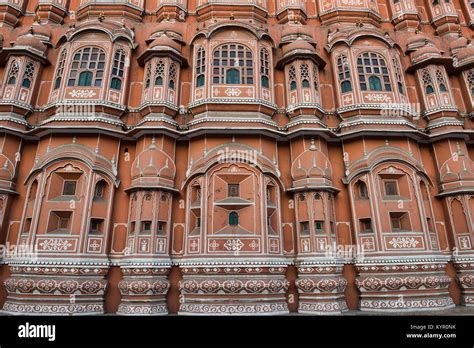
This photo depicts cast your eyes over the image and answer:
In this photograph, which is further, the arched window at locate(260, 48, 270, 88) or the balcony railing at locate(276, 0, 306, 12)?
the balcony railing at locate(276, 0, 306, 12)

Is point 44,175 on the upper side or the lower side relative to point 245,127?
lower

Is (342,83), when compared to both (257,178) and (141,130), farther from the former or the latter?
(141,130)

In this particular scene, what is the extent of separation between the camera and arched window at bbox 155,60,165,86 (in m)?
13.9

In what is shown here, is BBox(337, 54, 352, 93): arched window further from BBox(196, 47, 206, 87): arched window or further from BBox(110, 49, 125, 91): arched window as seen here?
BBox(110, 49, 125, 91): arched window

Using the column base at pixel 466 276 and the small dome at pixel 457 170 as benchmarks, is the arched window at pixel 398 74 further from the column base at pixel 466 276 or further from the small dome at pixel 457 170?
the column base at pixel 466 276

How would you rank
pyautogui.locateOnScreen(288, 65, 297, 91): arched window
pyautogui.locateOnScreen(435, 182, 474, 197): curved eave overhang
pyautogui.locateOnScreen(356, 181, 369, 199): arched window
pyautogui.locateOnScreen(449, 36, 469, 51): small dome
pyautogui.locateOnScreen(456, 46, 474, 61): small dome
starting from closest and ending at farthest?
1. pyautogui.locateOnScreen(435, 182, 474, 197): curved eave overhang
2. pyautogui.locateOnScreen(356, 181, 369, 199): arched window
3. pyautogui.locateOnScreen(288, 65, 297, 91): arched window
4. pyautogui.locateOnScreen(456, 46, 474, 61): small dome
5. pyautogui.locateOnScreen(449, 36, 469, 51): small dome

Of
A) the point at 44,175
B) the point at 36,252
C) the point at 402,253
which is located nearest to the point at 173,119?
the point at 44,175

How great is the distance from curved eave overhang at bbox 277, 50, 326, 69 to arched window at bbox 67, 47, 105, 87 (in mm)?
8472

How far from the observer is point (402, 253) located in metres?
11.6

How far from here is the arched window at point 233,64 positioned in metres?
13.9

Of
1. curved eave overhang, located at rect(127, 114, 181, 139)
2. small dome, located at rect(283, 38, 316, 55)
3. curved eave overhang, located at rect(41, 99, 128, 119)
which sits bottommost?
curved eave overhang, located at rect(127, 114, 181, 139)

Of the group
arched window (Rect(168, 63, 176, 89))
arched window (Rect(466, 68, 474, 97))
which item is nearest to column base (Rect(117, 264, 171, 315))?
arched window (Rect(168, 63, 176, 89))

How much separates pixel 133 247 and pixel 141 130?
15.6ft

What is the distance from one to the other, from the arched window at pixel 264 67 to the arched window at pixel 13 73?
1124cm
